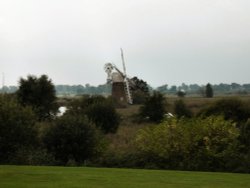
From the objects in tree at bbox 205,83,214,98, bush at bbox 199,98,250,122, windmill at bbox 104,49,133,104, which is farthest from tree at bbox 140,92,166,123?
tree at bbox 205,83,214,98

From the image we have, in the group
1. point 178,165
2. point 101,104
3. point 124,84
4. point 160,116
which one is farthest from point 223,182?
point 124,84

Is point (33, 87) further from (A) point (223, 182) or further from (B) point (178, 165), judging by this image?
(A) point (223, 182)

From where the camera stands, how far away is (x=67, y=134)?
24.3 meters

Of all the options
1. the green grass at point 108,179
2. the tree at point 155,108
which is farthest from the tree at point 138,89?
the green grass at point 108,179

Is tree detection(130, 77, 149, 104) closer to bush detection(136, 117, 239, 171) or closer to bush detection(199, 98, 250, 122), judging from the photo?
bush detection(199, 98, 250, 122)

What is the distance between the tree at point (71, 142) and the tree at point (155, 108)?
34.9 metres

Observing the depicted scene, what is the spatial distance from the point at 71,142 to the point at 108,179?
31.1 feet

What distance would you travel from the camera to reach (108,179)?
14.9m

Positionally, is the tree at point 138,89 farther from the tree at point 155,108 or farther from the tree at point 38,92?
the tree at point 38,92

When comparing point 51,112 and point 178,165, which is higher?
point 51,112

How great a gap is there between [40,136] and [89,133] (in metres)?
2.50

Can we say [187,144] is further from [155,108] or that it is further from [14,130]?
[155,108]

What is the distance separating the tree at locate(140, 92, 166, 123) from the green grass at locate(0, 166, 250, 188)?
4241cm

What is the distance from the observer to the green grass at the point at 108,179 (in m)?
13.7
